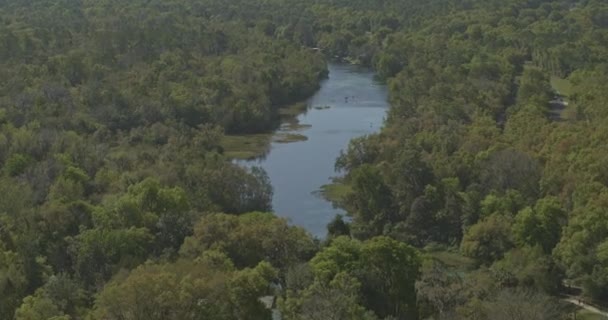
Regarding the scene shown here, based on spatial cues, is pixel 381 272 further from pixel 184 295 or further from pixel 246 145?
pixel 246 145

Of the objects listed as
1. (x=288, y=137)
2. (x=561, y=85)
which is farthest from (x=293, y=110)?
(x=561, y=85)

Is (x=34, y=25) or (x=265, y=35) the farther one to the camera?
(x=265, y=35)

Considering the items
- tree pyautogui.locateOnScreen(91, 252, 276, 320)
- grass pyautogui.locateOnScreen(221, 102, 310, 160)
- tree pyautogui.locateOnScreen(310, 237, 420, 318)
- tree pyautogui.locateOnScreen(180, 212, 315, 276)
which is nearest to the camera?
tree pyautogui.locateOnScreen(91, 252, 276, 320)

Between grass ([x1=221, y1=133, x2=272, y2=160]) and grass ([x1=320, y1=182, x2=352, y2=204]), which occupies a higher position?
grass ([x1=320, y1=182, x2=352, y2=204])

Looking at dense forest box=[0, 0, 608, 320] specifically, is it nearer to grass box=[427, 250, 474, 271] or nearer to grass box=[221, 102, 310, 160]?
grass box=[427, 250, 474, 271]

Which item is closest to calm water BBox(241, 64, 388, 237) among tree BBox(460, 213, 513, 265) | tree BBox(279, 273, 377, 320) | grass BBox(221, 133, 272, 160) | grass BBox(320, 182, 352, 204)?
grass BBox(320, 182, 352, 204)

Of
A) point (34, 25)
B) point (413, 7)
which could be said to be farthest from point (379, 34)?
point (34, 25)

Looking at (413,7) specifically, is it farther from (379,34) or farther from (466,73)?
(466,73)
